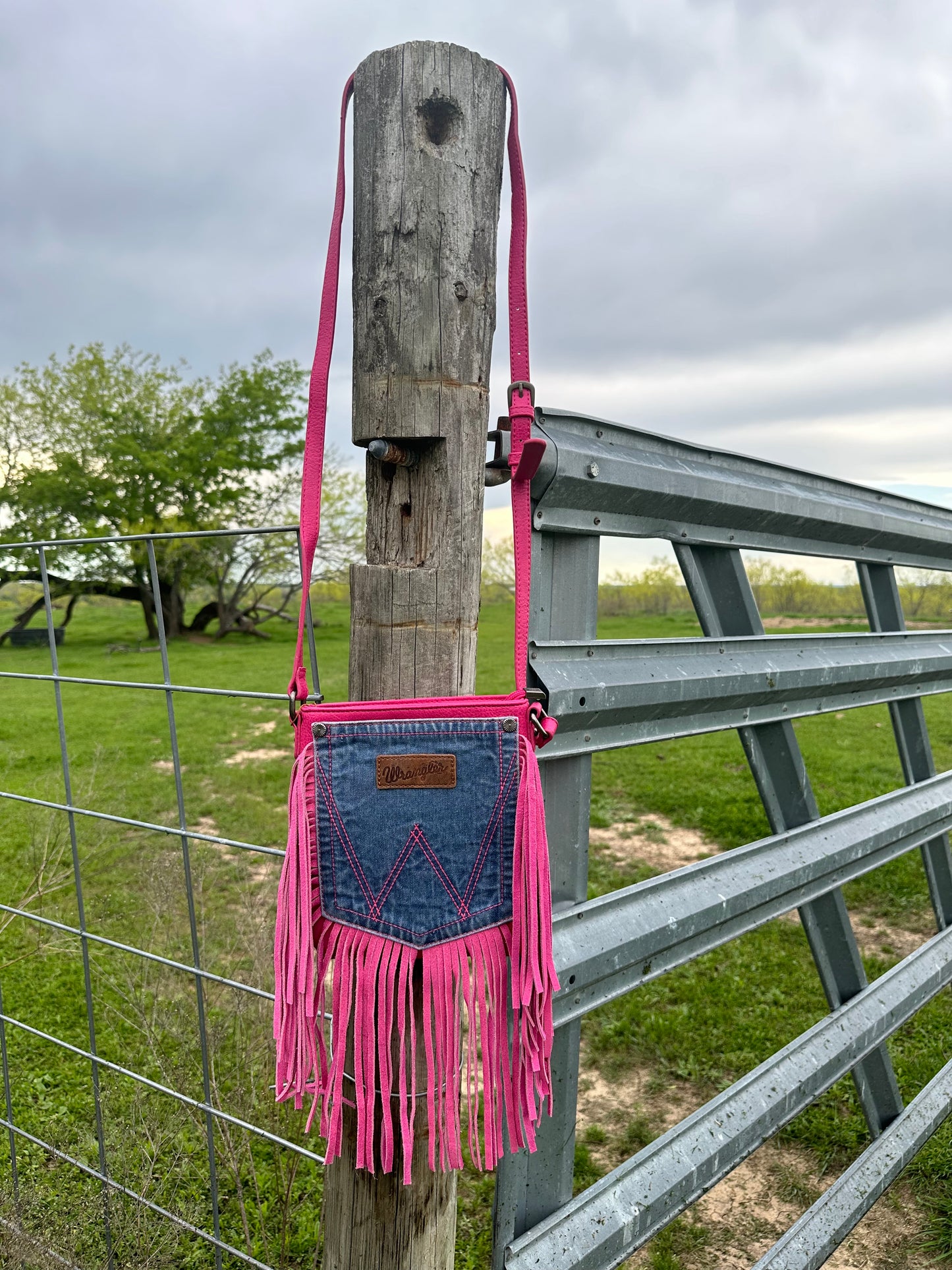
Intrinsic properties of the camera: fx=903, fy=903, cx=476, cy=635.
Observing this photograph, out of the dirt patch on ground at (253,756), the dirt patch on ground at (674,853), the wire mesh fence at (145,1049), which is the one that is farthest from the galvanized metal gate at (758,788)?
the dirt patch on ground at (253,756)

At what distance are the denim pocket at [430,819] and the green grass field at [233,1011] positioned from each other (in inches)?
54.4

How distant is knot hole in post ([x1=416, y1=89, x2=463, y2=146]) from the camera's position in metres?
1.28

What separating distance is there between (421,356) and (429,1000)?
0.91m

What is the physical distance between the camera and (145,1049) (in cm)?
330

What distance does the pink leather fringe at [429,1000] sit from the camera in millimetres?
1241

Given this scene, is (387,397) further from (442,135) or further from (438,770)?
(438,770)

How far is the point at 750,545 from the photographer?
1968mm

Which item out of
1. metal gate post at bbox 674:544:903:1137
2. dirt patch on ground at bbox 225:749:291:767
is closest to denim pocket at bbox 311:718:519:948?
metal gate post at bbox 674:544:903:1137

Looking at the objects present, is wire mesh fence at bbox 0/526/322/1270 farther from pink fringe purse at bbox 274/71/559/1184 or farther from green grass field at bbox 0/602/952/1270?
pink fringe purse at bbox 274/71/559/1184

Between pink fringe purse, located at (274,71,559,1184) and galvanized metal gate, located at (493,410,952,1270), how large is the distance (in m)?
0.15

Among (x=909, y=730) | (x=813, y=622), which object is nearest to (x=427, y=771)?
(x=909, y=730)

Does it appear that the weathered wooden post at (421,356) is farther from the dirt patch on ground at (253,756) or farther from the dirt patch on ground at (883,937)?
the dirt patch on ground at (253,756)

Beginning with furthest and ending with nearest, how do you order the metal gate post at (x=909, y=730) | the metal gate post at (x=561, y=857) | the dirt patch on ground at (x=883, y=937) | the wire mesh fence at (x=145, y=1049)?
1. the dirt patch on ground at (x=883, y=937)
2. the metal gate post at (x=909, y=730)
3. the wire mesh fence at (x=145, y=1049)
4. the metal gate post at (x=561, y=857)

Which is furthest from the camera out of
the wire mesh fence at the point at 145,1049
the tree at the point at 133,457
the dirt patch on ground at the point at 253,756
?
the tree at the point at 133,457
